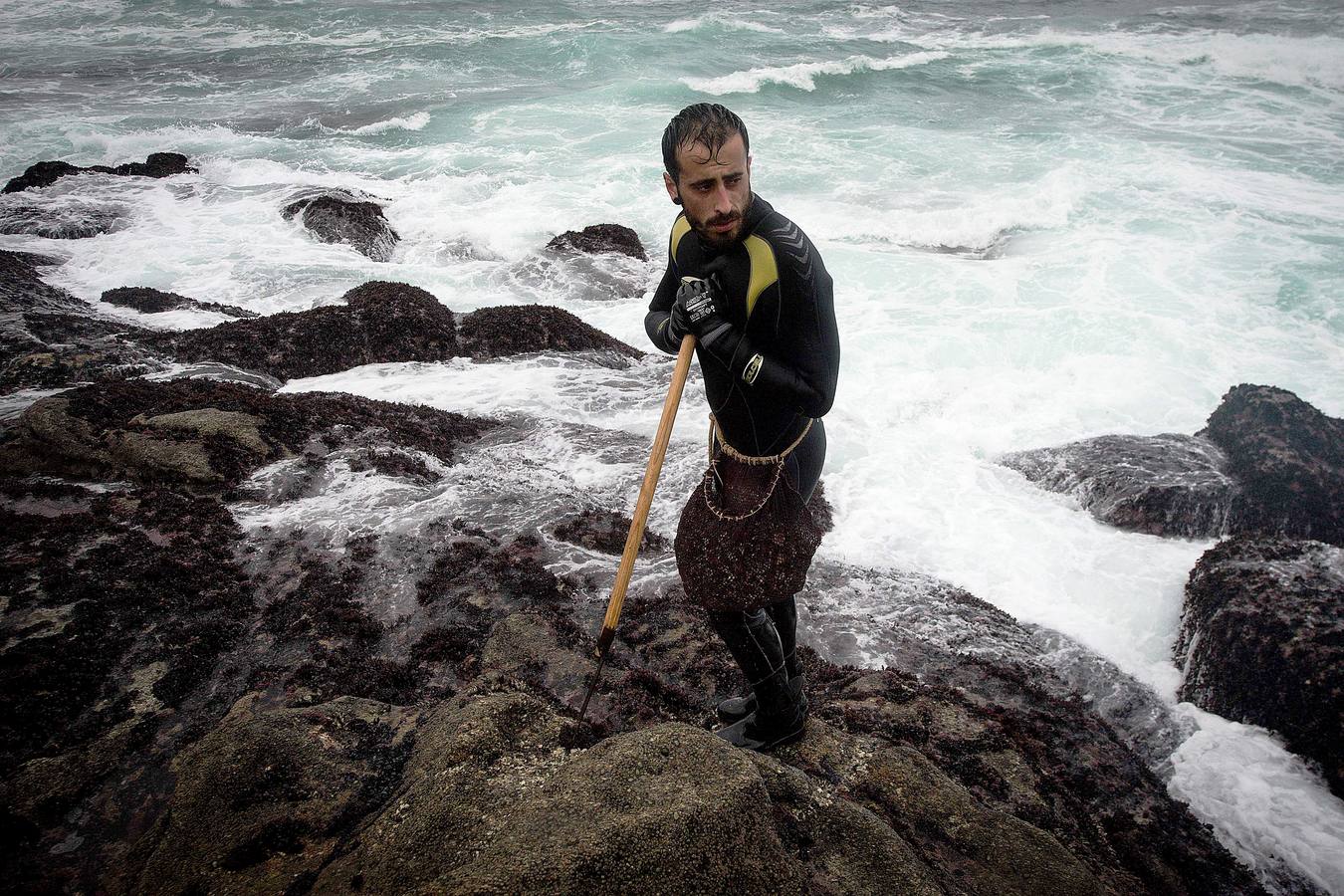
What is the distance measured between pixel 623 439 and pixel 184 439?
4.16 meters

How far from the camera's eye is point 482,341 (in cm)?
1023

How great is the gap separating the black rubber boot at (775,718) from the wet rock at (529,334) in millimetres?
7758

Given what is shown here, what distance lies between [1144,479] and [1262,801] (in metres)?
4.29

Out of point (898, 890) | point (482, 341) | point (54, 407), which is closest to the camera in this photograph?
point (898, 890)

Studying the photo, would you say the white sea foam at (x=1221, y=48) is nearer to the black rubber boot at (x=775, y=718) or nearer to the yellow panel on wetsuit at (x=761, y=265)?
the yellow panel on wetsuit at (x=761, y=265)

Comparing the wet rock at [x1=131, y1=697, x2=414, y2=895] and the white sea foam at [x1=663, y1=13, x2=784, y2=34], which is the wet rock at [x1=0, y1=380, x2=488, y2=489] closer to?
the wet rock at [x1=131, y1=697, x2=414, y2=895]

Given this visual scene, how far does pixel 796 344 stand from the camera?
2.60 m

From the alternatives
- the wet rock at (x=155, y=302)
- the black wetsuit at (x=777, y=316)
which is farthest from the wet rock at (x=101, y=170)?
the black wetsuit at (x=777, y=316)

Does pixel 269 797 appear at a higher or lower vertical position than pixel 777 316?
lower

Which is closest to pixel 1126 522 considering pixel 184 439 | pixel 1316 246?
pixel 184 439

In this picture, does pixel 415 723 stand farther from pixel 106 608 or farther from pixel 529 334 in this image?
pixel 529 334

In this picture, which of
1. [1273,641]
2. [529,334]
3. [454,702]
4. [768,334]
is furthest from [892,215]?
[454,702]

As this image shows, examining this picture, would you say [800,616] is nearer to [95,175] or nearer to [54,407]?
[54,407]

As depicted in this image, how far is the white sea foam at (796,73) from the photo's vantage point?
2762cm
